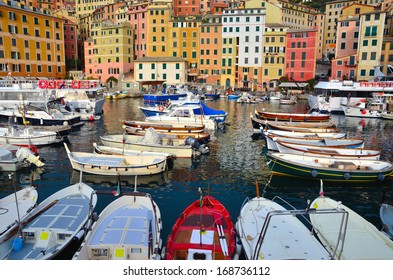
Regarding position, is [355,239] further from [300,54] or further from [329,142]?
[300,54]

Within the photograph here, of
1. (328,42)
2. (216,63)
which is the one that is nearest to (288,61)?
(216,63)

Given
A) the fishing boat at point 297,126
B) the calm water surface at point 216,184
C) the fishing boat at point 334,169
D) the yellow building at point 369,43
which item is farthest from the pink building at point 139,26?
the fishing boat at point 334,169

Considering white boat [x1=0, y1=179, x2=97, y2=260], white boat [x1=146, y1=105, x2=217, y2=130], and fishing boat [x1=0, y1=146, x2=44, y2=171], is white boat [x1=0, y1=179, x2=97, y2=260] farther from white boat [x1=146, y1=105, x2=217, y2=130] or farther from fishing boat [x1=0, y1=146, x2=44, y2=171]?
white boat [x1=146, y1=105, x2=217, y2=130]

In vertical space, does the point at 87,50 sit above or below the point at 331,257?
above

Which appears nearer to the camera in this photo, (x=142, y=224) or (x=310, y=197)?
(x=142, y=224)

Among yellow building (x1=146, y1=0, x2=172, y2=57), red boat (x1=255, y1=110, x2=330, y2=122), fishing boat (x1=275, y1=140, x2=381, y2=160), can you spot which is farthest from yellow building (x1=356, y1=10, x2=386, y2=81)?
fishing boat (x1=275, y1=140, x2=381, y2=160)

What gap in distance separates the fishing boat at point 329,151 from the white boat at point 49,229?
41.6ft

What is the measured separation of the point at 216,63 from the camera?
83500 millimetres

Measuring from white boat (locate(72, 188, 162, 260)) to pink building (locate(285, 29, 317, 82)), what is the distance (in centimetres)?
6986

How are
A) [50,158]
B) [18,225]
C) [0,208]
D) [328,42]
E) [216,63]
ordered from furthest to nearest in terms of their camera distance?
[328,42]
[216,63]
[50,158]
[0,208]
[18,225]

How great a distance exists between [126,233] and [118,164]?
28.6ft

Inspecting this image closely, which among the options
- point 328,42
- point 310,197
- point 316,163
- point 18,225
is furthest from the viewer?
point 328,42
